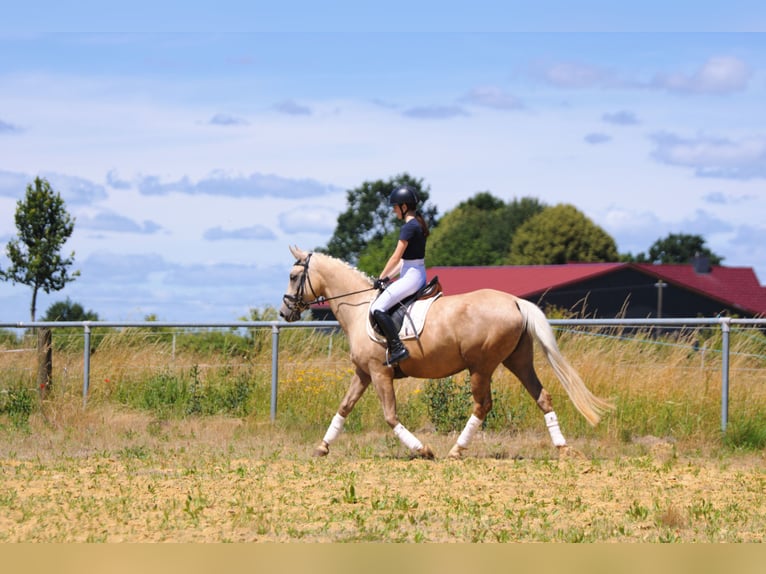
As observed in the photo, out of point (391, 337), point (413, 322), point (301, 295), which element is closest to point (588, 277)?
point (301, 295)

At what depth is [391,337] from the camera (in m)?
12.0

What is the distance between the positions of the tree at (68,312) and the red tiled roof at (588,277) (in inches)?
795

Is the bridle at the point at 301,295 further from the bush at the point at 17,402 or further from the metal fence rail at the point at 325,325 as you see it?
the bush at the point at 17,402

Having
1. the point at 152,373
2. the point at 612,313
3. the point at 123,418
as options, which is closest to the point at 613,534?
the point at 123,418

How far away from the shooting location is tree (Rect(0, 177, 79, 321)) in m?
37.9

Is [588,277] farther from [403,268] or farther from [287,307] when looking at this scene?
[403,268]

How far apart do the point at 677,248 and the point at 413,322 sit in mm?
77990

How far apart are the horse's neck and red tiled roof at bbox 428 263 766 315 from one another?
36867 millimetres

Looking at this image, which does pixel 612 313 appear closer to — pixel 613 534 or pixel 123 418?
pixel 123 418

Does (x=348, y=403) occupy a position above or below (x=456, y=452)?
above

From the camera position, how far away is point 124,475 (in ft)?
34.7

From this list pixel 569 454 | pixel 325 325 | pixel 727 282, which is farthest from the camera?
pixel 727 282

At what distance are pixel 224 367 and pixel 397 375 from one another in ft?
16.9

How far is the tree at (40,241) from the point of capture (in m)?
37.9
